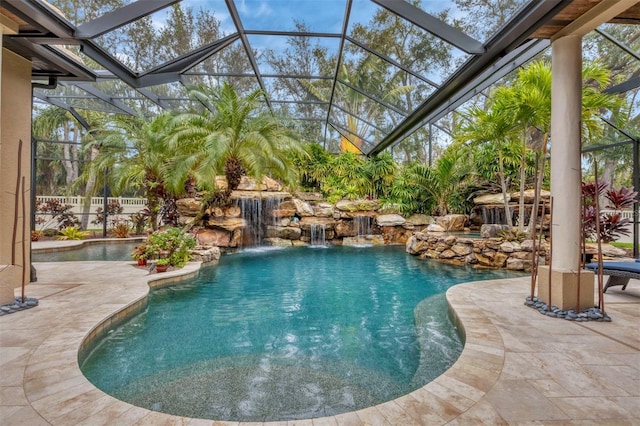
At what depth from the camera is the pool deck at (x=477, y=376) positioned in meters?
1.94

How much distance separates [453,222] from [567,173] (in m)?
8.40

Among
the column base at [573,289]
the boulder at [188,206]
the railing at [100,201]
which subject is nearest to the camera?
the column base at [573,289]

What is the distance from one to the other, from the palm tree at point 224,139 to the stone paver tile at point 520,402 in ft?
28.3

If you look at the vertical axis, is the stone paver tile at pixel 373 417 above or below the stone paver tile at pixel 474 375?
below

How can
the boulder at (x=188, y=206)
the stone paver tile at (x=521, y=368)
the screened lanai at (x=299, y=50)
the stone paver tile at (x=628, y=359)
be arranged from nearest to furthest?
the stone paver tile at (x=521, y=368), the stone paver tile at (x=628, y=359), the screened lanai at (x=299, y=50), the boulder at (x=188, y=206)

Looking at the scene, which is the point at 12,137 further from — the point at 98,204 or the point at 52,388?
the point at 98,204

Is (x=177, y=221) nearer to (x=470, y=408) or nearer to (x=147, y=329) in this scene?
(x=147, y=329)

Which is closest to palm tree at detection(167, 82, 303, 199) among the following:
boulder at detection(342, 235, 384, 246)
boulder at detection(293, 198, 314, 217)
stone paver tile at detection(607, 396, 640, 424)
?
boulder at detection(293, 198, 314, 217)

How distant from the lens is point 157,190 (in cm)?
1133

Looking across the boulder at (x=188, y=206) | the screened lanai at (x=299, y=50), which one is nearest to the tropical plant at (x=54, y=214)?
the screened lanai at (x=299, y=50)

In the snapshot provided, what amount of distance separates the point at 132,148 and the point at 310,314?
33.6 feet

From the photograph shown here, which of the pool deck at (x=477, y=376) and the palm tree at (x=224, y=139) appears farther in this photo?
the palm tree at (x=224, y=139)

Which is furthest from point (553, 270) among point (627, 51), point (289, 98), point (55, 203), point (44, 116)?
point (44, 116)

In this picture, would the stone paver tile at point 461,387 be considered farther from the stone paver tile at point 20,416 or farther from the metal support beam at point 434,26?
the metal support beam at point 434,26
